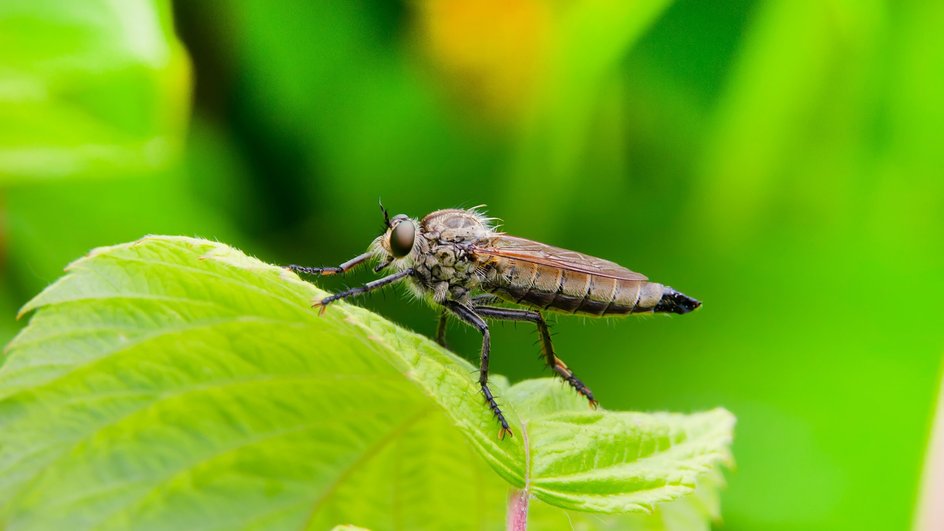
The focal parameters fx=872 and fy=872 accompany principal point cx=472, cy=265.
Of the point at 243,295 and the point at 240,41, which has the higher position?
the point at 240,41

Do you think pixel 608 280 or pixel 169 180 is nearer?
pixel 608 280

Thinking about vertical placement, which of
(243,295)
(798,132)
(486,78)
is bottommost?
(243,295)

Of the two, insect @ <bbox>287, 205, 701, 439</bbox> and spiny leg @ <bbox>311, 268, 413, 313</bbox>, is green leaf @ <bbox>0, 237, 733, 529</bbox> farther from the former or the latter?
insect @ <bbox>287, 205, 701, 439</bbox>

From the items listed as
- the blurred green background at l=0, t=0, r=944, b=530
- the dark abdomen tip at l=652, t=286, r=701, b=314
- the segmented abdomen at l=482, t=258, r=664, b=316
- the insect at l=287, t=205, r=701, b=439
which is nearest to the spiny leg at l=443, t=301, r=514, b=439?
the insect at l=287, t=205, r=701, b=439

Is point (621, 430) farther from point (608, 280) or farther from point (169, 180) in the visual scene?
point (169, 180)

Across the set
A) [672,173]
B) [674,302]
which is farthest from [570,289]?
[672,173]

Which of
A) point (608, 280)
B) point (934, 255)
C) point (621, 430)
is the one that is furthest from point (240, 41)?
point (934, 255)

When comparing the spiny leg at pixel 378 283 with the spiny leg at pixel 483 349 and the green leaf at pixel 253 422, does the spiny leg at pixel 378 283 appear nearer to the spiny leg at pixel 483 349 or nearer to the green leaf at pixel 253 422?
the spiny leg at pixel 483 349

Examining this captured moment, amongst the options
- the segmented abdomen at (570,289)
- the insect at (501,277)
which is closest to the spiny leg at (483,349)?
the insect at (501,277)

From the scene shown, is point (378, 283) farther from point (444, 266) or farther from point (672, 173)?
point (672, 173)
